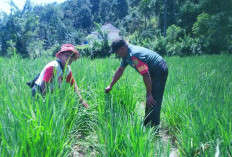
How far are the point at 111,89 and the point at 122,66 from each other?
361mm

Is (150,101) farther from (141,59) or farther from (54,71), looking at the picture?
(54,71)

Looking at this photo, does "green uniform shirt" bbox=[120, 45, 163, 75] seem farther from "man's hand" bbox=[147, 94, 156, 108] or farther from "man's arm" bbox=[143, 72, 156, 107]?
"man's hand" bbox=[147, 94, 156, 108]

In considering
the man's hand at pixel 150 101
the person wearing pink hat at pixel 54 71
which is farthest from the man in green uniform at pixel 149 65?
the person wearing pink hat at pixel 54 71

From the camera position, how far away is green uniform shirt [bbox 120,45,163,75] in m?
2.36

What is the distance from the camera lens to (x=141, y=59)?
7.88ft

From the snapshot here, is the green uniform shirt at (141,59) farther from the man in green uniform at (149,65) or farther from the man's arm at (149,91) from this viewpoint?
the man's arm at (149,91)

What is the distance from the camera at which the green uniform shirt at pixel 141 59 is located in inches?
93.0

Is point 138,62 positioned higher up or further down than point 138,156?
higher up

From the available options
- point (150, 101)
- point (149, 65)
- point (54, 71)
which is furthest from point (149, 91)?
point (54, 71)

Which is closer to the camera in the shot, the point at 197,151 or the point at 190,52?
the point at 197,151

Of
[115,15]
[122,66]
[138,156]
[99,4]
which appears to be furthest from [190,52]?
[99,4]

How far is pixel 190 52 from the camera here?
617 inches

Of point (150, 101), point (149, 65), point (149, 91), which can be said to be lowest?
point (150, 101)

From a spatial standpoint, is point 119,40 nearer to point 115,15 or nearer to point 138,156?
point 138,156
